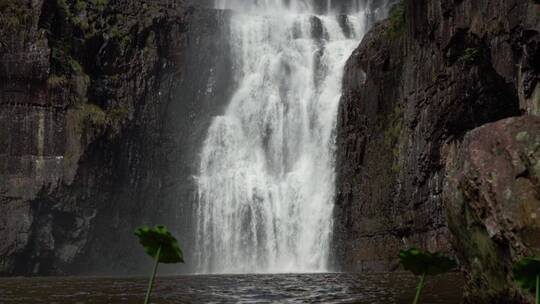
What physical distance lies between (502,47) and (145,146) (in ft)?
76.7

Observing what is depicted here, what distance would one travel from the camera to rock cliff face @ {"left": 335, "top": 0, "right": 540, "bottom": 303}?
981 inches

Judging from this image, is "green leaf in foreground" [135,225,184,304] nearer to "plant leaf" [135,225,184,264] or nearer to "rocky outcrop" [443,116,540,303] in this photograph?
"plant leaf" [135,225,184,264]

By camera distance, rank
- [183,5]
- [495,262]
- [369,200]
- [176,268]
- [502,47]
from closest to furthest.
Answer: [495,262] < [502,47] < [369,200] < [176,268] < [183,5]

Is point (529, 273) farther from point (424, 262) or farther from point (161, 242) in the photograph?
point (161, 242)

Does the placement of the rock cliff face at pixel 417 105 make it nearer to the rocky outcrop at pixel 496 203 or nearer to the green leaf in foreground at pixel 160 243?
the rocky outcrop at pixel 496 203

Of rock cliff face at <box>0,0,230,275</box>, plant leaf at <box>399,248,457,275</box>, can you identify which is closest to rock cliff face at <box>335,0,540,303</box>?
rock cliff face at <box>0,0,230,275</box>

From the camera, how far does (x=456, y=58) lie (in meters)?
27.8

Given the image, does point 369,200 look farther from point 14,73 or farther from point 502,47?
point 14,73

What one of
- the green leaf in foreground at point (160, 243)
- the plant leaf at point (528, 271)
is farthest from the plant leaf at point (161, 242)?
the plant leaf at point (528, 271)

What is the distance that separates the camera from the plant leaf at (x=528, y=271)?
2557 millimetres

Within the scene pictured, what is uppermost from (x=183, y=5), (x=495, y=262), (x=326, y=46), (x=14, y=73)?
(x=183, y=5)

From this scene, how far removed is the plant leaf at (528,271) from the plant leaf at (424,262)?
0.30 metres

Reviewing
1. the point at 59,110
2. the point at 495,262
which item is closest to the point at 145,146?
the point at 59,110

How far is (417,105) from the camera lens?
2958 cm
